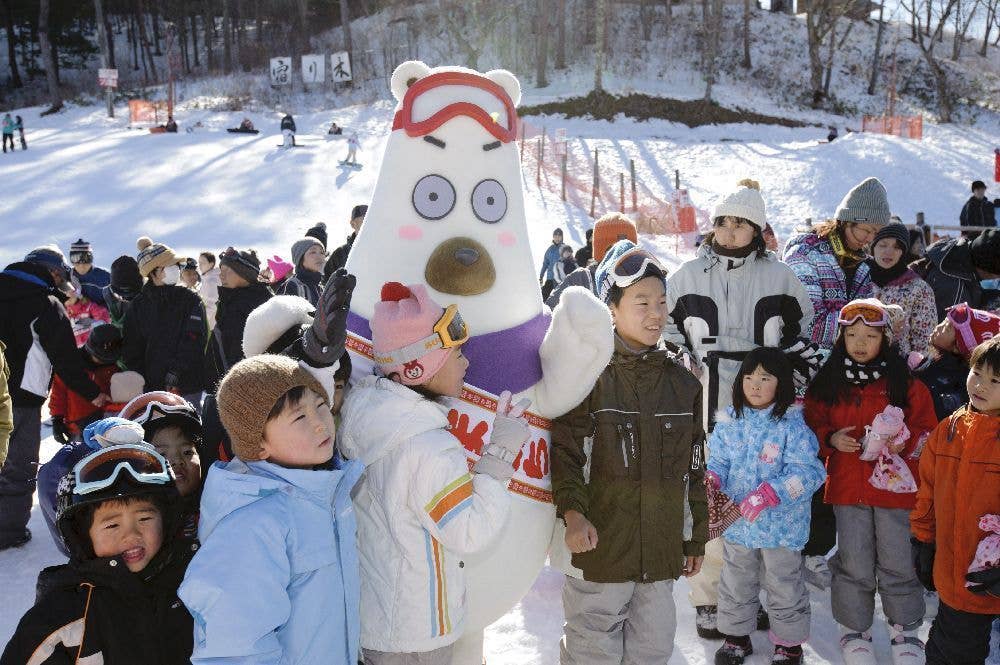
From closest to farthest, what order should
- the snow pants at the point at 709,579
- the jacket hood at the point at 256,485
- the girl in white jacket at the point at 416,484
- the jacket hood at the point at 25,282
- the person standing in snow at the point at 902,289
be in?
the jacket hood at the point at 256,485 < the girl in white jacket at the point at 416,484 < the snow pants at the point at 709,579 < the person standing in snow at the point at 902,289 < the jacket hood at the point at 25,282

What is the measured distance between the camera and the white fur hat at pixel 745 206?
3320 millimetres

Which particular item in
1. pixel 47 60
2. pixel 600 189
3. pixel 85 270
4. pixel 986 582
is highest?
pixel 47 60

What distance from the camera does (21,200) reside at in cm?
1572

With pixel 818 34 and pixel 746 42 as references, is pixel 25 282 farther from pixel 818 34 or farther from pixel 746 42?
pixel 746 42

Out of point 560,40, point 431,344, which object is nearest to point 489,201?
point 431,344

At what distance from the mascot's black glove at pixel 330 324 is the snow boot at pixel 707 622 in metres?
2.13

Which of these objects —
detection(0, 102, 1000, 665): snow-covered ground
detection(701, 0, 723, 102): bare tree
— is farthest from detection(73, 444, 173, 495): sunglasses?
detection(701, 0, 723, 102): bare tree

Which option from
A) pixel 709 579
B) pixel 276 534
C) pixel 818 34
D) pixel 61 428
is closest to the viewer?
pixel 276 534

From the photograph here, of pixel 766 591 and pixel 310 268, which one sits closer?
pixel 766 591

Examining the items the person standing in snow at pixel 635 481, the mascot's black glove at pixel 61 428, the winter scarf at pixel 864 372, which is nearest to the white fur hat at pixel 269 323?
the person standing in snow at pixel 635 481

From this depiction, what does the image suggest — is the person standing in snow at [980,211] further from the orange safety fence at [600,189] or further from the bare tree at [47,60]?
the bare tree at [47,60]

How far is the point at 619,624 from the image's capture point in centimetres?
271

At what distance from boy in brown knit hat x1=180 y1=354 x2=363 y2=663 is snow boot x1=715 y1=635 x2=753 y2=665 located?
69.6 inches

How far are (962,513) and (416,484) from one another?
1950 millimetres
